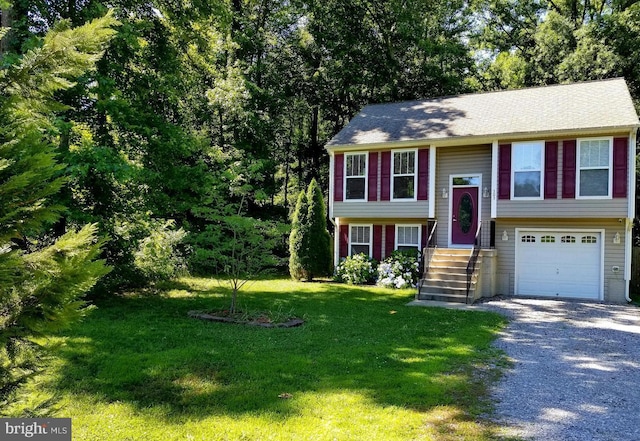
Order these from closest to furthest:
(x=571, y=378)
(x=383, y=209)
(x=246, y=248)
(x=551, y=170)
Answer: (x=571, y=378), (x=246, y=248), (x=551, y=170), (x=383, y=209)

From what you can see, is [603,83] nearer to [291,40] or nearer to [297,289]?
[297,289]

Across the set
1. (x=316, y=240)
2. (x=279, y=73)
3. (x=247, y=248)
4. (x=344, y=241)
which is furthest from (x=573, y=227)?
(x=279, y=73)

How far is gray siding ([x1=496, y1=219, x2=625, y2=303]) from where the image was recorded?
41.9 feet

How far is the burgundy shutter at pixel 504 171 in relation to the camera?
44.8ft

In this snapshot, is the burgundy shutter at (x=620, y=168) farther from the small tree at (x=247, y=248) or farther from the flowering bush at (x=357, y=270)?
the small tree at (x=247, y=248)

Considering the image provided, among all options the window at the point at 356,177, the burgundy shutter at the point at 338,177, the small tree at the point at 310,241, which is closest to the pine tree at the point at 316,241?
the small tree at the point at 310,241

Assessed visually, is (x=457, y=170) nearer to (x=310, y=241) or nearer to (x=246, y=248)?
(x=310, y=241)

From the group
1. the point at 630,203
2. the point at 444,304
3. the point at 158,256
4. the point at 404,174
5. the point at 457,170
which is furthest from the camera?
the point at 404,174

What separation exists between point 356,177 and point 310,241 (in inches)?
118

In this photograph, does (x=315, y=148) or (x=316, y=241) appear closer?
(x=316, y=241)

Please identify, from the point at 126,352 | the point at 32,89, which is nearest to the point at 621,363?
the point at 126,352

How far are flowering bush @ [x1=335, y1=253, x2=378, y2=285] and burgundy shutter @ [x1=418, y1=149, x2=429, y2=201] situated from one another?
2.91 meters

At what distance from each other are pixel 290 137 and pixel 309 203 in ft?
28.5

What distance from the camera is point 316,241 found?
1711 centimetres
